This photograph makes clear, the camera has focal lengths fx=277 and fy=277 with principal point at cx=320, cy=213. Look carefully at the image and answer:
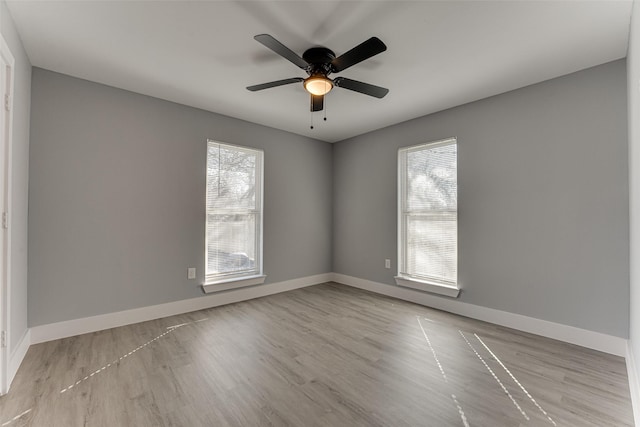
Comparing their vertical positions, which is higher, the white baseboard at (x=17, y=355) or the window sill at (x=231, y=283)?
the window sill at (x=231, y=283)

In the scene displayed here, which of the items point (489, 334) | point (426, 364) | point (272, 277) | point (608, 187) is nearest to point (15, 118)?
point (272, 277)

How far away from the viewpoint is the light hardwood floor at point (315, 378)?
1.64 meters

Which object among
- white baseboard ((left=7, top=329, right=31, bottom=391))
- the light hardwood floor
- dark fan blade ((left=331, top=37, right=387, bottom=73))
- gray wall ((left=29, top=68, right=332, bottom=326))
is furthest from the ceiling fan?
white baseboard ((left=7, top=329, right=31, bottom=391))

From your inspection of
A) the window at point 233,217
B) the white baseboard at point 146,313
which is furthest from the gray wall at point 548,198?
the white baseboard at point 146,313

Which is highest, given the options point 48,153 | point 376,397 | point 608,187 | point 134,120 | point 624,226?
point 134,120

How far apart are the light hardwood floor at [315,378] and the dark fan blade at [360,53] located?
2.28m

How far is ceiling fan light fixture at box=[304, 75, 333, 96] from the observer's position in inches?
89.4

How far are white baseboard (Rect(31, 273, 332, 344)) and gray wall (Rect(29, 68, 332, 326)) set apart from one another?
63mm

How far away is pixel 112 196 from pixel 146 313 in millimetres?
1333

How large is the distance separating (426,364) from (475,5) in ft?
8.55

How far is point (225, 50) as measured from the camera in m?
2.32

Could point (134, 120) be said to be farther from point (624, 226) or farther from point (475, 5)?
point (624, 226)

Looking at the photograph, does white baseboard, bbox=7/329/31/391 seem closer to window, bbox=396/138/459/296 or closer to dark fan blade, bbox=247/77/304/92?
dark fan blade, bbox=247/77/304/92

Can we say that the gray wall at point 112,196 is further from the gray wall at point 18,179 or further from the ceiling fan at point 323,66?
the ceiling fan at point 323,66
